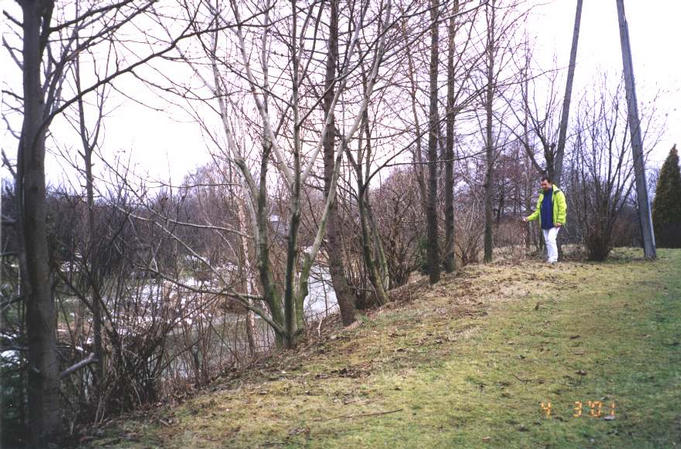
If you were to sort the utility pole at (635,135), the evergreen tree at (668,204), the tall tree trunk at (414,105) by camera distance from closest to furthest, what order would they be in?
the tall tree trunk at (414,105)
the utility pole at (635,135)
the evergreen tree at (668,204)

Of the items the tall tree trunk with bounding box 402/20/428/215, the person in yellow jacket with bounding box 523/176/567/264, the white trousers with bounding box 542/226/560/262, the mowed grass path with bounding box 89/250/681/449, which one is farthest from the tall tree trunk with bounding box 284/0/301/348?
the white trousers with bounding box 542/226/560/262

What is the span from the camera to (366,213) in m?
8.64

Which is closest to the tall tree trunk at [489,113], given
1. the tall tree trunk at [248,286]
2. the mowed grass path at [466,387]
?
the mowed grass path at [466,387]

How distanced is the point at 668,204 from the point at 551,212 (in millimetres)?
10559

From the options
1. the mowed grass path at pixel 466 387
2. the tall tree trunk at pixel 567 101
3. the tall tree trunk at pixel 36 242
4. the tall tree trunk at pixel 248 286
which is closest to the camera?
the tall tree trunk at pixel 36 242

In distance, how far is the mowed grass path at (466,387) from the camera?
2.64 meters

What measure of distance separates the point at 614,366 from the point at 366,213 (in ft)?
17.8

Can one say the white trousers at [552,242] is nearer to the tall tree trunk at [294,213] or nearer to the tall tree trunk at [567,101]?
the tall tree trunk at [567,101]

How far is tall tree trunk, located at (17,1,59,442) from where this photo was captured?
2244 millimetres

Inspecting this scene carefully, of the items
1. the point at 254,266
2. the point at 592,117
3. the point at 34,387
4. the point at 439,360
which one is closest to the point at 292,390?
the point at 439,360

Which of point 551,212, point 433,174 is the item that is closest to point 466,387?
point 433,174
